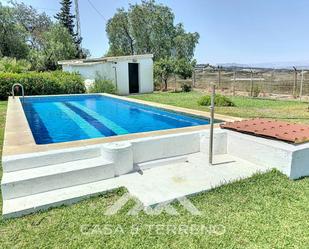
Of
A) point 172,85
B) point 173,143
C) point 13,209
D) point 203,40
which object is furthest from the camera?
point 203,40

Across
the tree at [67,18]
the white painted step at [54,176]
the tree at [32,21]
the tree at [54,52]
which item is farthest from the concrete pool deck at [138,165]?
the tree at [32,21]

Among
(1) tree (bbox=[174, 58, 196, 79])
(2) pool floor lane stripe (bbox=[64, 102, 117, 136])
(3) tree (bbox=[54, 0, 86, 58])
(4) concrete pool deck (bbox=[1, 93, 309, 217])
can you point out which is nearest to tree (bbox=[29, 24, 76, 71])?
(3) tree (bbox=[54, 0, 86, 58])

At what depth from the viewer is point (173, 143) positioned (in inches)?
225

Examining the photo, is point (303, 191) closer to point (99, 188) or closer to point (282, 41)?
point (99, 188)

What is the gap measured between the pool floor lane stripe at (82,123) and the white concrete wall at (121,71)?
7355mm

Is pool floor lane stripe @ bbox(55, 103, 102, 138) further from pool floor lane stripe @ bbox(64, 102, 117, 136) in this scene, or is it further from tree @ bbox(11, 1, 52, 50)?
tree @ bbox(11, 1, 52, 50)

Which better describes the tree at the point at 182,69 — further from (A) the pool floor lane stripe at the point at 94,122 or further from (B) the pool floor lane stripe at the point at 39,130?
(B) the pool floor lane stripe at the point at 39,130

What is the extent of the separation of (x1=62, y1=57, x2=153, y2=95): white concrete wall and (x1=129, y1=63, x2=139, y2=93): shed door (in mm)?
297

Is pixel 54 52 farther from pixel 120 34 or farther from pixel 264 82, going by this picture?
pixel 264 82

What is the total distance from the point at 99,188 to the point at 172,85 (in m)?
22.3

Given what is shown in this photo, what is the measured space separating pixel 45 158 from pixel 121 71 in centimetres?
1697

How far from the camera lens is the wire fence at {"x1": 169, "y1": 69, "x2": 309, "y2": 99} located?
1766 centimetres

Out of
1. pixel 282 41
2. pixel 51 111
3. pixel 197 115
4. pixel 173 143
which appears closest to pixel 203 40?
pixel 282 41

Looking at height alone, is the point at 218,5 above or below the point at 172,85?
above
